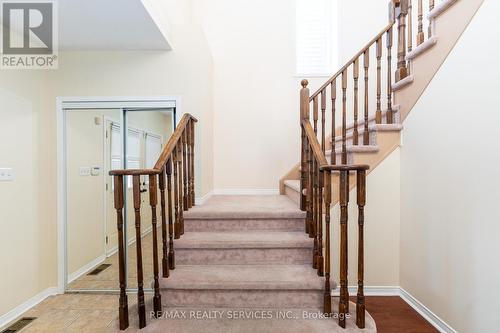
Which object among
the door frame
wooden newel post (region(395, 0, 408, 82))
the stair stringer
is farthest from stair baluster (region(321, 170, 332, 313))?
the door frame

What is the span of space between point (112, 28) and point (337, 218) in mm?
2662

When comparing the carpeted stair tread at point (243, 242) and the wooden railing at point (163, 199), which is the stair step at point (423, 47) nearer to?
the carpeted stair tread at point (243, 242)

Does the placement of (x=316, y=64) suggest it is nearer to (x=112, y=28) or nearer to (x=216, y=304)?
(x=112, y=28)

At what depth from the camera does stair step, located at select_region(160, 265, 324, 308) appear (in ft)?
6.26

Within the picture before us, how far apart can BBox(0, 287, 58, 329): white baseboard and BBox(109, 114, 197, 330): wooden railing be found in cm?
138

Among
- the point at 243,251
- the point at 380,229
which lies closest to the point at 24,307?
the point at 243,251

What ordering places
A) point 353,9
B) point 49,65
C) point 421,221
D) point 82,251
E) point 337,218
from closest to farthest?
1. point 421,221
2. point 337,218
3. point 49,65
4. point 82,251
5. point 353,9

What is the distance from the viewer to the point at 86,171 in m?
3.24

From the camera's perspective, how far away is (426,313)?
226cm

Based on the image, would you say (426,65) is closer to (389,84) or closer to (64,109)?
(389,84)

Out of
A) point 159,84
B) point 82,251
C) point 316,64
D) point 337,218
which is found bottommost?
point 82,251

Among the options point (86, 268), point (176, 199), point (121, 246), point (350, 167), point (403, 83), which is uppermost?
point (403, 83)

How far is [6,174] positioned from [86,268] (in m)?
1.40

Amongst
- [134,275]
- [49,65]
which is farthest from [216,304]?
[49,65]
